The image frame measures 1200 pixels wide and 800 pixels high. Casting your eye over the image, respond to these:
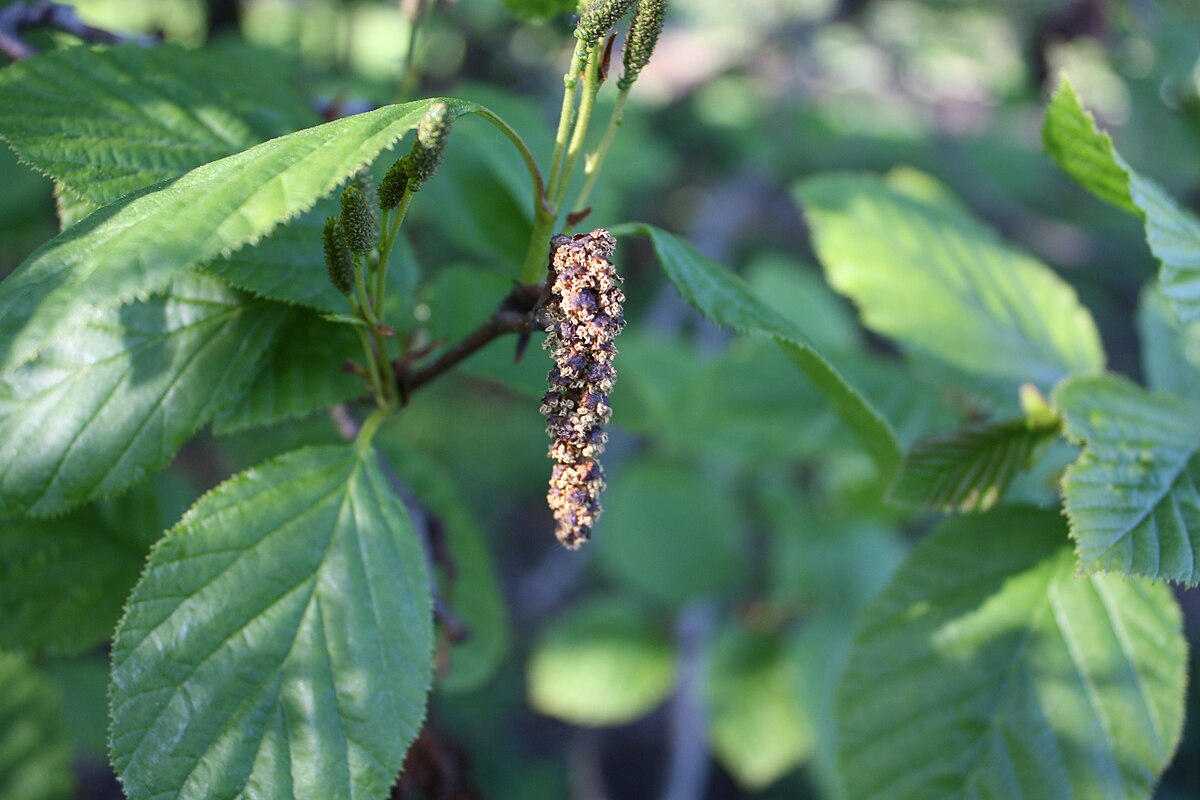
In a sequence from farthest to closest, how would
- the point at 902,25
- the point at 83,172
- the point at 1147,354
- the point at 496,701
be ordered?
1. the point at 902,25
2. the point at 496,701
3. the point at 1147,354
4. the point at 83,172

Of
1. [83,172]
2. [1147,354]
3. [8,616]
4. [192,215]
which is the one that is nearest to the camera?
[192,215]

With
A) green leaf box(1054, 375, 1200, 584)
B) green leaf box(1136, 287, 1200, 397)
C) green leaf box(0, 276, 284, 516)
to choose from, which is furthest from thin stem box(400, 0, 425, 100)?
green leaf box(1136, 287, 1200, 397)

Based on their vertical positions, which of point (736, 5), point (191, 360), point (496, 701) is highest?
point (191, 360)

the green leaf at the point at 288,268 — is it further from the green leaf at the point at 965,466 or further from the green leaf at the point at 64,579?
the green leaf at the point at 965,466

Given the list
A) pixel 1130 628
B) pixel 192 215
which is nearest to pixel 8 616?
pixel 192 215

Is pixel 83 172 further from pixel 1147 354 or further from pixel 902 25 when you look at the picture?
pixel 902 25

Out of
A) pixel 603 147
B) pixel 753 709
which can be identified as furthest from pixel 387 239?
pixel 753 709
